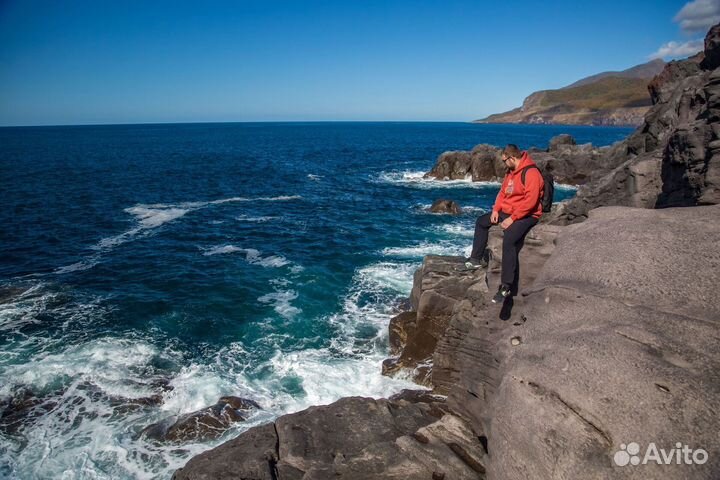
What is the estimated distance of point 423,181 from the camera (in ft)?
202

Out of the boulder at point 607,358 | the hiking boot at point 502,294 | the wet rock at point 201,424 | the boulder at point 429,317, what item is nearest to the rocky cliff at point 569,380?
the boulder at point 607,358

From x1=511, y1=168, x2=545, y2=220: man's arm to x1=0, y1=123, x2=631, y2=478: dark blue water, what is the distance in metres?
8.01

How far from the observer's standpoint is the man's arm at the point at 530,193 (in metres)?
10.3

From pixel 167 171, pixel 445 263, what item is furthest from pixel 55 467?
pixel 167 171

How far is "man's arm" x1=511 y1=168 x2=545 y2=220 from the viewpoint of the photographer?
407 inches

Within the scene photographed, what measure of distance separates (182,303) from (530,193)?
18614mm

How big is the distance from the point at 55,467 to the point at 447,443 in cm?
1103

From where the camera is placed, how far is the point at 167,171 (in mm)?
68375

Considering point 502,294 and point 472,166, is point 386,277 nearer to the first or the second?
point 502,294

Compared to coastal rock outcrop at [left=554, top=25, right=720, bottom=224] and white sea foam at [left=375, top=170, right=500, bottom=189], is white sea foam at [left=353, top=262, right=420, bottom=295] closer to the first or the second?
coastal rock outcrop at [left=554, top=25, right=720, bottom=224]

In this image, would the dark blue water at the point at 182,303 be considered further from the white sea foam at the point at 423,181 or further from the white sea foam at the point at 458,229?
the white sea foam at the point at 423,181

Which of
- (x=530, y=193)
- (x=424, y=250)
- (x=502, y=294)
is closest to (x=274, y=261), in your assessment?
(x=424, y=250)

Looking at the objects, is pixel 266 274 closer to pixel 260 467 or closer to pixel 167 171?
pixel 260 467

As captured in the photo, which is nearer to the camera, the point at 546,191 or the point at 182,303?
the point at 546,191
